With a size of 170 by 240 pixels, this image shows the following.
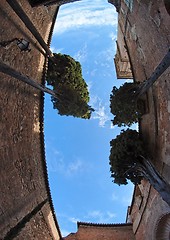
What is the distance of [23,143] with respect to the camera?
10.7m

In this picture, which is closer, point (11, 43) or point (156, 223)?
point (11, 43)

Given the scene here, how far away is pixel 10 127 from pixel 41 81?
3250 millimetres

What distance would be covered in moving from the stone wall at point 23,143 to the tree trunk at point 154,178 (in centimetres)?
365

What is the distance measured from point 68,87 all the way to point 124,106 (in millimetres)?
2557

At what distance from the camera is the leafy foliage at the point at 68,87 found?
12.1 m

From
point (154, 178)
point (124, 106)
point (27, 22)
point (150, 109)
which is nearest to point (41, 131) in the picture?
point (124, 106)

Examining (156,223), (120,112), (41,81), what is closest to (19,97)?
(41,81)

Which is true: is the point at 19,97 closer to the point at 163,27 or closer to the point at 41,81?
the point at 41,81

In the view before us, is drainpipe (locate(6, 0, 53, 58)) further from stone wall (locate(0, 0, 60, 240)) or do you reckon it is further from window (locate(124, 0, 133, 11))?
window (locate(124, 0, 133, 11))

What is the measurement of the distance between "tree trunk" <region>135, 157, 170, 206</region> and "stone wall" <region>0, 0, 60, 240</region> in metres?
3.65

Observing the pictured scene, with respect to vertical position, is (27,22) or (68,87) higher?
(27,22)

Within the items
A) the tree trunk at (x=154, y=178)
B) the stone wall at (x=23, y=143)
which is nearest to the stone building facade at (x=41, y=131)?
the stone wall at (x=23, y=143)

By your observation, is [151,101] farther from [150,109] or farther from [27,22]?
[27,22]

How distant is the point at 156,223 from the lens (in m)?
10.4
